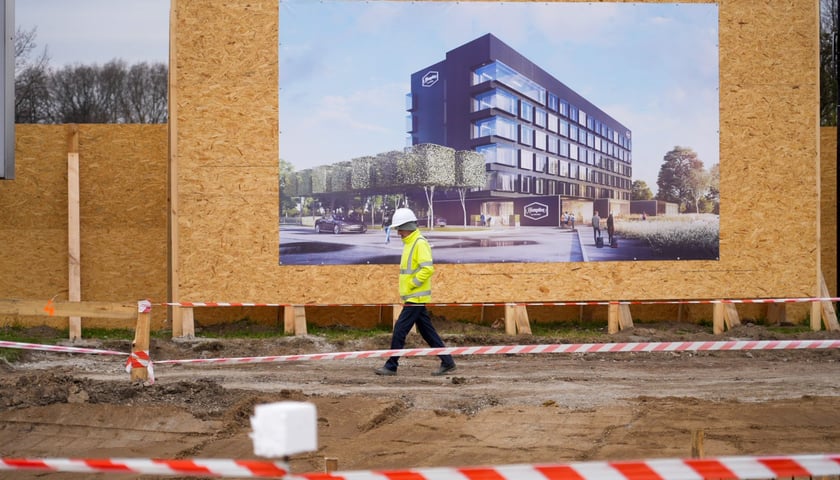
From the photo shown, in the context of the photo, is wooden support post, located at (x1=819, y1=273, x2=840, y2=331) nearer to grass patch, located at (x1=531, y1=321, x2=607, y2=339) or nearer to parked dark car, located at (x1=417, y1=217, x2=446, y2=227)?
grass patch, located at (x1=531, y1=321, x2=607, y2=339)

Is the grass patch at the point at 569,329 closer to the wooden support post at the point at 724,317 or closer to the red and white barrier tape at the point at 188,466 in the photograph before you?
the wooden support post at the point at 724,317

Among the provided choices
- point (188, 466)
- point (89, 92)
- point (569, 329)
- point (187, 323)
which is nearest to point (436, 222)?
point (569, 329)

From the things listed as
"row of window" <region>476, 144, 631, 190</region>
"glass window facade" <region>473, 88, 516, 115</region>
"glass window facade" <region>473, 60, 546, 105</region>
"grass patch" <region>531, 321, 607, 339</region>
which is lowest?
"grass patch" <region>531, 321, 607, 339</region>

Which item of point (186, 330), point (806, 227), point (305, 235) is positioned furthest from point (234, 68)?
point (806, 227)

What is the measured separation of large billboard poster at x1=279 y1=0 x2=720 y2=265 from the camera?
52.1 feet

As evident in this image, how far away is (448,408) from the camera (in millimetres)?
9586

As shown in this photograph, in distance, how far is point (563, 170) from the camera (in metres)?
16.4

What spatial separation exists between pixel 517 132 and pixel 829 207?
22.0 feet

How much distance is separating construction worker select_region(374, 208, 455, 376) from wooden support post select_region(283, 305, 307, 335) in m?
3.82

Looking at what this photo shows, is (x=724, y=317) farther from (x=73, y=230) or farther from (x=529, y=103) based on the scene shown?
(x=73, y=230)

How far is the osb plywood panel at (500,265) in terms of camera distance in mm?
15344

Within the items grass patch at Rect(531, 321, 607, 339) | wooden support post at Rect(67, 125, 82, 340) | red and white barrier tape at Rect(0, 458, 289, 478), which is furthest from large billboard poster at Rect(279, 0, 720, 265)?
red and white barrier tape at Rect(0, 458, 289, 478)

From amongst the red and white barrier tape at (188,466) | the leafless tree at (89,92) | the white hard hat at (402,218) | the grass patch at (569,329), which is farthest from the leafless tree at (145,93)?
the red and white barrier tape at (188,466)

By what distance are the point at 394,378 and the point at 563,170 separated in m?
6.26
